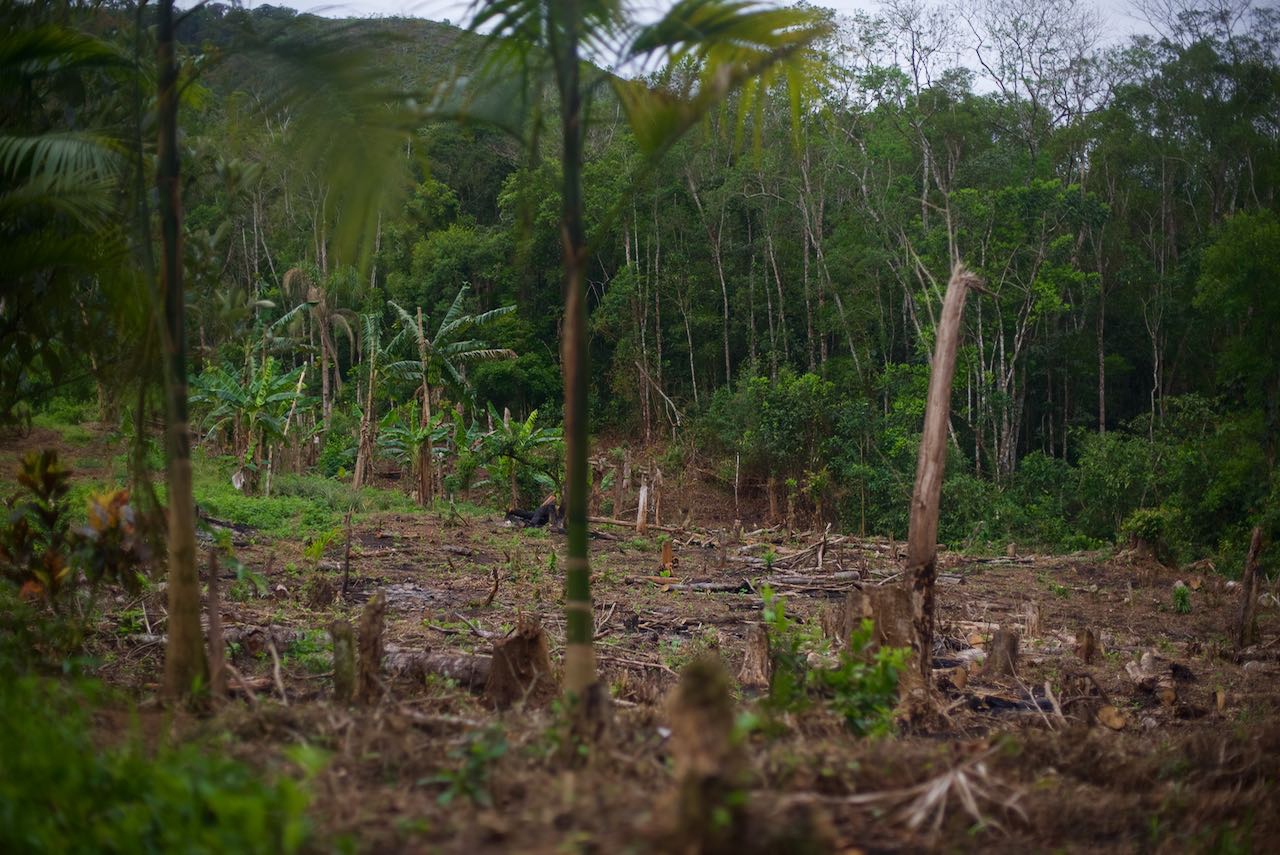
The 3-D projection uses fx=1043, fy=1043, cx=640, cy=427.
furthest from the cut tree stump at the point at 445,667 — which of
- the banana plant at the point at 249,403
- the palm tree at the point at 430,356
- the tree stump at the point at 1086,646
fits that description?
the palm tree at the point at 430,356

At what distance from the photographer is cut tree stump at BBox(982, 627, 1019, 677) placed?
26.9ft

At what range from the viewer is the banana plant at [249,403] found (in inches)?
781

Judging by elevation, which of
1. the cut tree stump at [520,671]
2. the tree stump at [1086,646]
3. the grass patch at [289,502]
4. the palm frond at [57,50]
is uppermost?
the palm frond at [57,50]

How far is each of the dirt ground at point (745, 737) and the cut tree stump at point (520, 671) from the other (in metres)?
0.20

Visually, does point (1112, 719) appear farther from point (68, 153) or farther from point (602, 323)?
point (602, 323)

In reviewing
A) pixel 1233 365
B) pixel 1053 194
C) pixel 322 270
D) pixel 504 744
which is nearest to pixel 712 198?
pixel 1053 194

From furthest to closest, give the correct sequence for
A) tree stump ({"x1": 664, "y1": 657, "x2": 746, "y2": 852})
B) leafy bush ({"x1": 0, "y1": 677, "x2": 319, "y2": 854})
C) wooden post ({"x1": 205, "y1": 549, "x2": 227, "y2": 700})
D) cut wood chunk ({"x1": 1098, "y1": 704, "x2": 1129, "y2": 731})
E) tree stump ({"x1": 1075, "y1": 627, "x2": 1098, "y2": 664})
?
tree stump ({"x1": 1075, "y1": 627, "x2": 1098, "y2": 664})
cut wood chunk ({"x1": 1098, "y1": 704, "x2": 1129, "y2": 731})
wooden post ({"x1": 205, "y1": 549, "x2": 227, "y2": 700})
leafy bush ({"x1": 0, "y1": 677, "x2": 319, "y2": 854})
tree stump ({"x1": 664, "y1": 657, "x2": 746, "y2": 852})

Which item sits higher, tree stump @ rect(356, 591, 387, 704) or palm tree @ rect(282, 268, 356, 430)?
palm tree @ rect(282, 268, 356, 430)

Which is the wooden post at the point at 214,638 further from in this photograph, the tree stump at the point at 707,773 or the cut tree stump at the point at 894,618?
the cut tree stump at the point at 894,618

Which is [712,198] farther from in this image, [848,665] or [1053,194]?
[848,665]

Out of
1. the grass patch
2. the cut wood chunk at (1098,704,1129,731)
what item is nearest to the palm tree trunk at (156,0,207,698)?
the cut wood chunk at (1098,704,1129,731)

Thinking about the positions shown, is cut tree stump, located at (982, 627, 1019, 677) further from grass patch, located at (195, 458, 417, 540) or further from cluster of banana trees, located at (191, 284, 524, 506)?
cluster of banana trees, located at (191, 284, 524, 506)

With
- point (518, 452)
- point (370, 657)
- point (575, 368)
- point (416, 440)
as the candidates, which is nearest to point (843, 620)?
point (370, 657)

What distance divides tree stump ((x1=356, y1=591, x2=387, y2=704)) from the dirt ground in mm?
191
